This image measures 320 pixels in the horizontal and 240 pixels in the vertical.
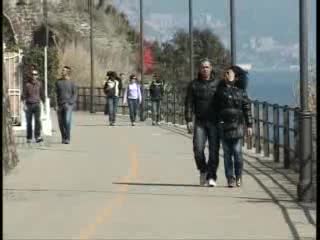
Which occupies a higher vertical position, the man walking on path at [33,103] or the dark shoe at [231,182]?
the man walking on path at [33,103]

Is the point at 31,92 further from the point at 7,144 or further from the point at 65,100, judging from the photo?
the point at 7,144

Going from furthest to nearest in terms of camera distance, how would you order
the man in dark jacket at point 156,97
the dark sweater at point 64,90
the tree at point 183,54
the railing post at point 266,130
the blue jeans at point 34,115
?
the tree at point 183,54 < the man in dark jacket at point 156,97 < the dark sweater at point 64,90 < the blue jeans at point 34,115 < the railing post at point 266,130

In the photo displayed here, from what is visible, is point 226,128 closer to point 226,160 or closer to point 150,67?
point 226,160

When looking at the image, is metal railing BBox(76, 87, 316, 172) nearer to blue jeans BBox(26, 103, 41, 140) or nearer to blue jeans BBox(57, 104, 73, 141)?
blue jeans BBox(57, 104, 73, 141)

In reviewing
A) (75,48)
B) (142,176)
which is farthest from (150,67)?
(142,176)

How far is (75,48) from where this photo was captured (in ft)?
177

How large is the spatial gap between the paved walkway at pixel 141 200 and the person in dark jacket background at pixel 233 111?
0.55 m

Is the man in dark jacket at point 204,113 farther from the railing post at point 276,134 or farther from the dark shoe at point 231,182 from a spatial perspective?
the railing post at point 276,134

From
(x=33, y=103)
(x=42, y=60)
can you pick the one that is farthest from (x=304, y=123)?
Result: (x=42, y=60)

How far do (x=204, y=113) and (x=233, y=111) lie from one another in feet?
1.52

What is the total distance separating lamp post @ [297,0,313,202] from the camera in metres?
11.3

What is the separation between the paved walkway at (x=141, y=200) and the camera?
31.2 ft

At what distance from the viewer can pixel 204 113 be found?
13148 mm

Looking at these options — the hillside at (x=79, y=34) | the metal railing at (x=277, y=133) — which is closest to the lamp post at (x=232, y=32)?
the metal railing at (x=277, y=133)
